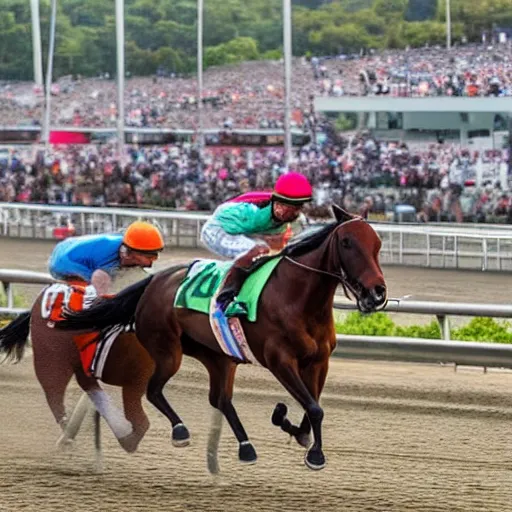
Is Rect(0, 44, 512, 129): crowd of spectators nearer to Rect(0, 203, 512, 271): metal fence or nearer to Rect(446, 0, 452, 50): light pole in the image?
Rect(446, 0, 452, 50): light pole

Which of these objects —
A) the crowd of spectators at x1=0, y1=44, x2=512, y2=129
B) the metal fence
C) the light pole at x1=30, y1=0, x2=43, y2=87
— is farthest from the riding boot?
the light pole at x1=30, y1=0, x2=43, y2=87

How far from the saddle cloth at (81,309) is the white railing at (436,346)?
255 cm

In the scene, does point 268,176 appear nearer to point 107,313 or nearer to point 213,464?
point 107,313

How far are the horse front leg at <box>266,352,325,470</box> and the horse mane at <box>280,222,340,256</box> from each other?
481 mm

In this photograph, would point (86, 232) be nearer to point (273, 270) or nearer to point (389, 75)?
point (389, 75)

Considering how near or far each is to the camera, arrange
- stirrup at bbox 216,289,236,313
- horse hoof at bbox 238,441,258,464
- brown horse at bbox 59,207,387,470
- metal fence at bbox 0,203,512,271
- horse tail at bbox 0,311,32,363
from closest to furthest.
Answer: brown horse at bbox 59,207,387,470 < horse hoof at bbox 238,441,258,464 < stirrup at bbox 216,289,236,313 < horse tail at bbox 0,311,32,363 < metal fence at bbox 0,203,512,271

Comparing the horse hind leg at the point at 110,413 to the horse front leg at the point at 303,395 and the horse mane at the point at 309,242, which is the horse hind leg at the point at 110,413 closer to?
the horse front leg at the point at 303,395

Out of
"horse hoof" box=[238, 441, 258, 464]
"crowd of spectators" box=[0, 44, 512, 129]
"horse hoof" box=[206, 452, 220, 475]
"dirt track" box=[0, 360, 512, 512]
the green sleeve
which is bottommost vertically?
"dirt track" box=[0, 360, 512, 512]

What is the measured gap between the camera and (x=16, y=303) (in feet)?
38.8

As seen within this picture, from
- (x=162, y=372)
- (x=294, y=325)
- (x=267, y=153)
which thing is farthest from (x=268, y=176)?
A: (x=294, y=325)

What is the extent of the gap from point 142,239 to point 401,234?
36.7 feet

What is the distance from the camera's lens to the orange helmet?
670 centimetres

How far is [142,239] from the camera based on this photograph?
6.70 meters

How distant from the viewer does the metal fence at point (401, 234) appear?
17.1 m
